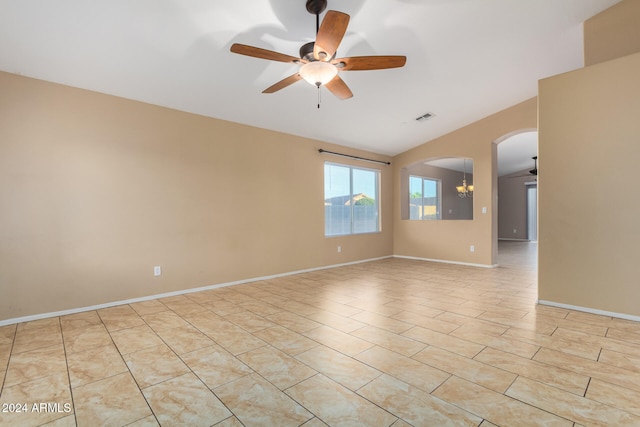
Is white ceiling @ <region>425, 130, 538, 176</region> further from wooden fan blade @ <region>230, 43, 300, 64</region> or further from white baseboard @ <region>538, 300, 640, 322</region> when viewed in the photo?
wooden fan blade @ <region>230, 43, 300, 64</region>

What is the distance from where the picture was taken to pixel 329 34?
208 centimetres

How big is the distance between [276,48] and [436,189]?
7.74 metres

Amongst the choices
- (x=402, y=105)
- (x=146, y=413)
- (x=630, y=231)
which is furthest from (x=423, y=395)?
(x=402, y=105)

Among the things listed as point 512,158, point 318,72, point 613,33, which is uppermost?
point 613,33

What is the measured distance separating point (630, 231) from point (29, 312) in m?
6.11

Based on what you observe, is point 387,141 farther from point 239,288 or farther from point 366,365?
point 366,365

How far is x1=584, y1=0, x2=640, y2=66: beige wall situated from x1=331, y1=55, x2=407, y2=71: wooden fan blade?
9.25 feet

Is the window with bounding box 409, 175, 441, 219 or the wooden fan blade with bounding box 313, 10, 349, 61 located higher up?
the wooden fan blade with bounding box 313, 10, 349, 61

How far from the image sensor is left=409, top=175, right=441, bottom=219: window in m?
8.07

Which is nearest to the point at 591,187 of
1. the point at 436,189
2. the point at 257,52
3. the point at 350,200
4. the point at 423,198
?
the point at 257,52

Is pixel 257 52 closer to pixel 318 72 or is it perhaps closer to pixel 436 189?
pixel 318 72

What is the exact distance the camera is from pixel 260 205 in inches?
Result: 190

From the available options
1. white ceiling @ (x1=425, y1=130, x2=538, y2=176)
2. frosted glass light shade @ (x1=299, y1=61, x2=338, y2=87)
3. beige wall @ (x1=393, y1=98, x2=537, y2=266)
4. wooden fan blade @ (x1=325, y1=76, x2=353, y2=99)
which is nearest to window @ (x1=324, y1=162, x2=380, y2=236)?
beige wall @ (x1=393, y1=98, x2=537, y2=266)

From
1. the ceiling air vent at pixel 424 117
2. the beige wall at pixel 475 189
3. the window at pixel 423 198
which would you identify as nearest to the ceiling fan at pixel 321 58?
the ceiling air vent at pixel 424 117
